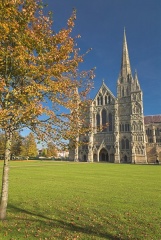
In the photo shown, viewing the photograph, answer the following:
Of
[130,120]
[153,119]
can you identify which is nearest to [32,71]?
[130,120]

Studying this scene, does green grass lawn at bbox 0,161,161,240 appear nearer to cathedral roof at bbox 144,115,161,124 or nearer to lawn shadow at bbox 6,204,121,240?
lawn shadow at bbox 6,204,121,240

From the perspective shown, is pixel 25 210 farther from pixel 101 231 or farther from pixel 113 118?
pixel 113 118

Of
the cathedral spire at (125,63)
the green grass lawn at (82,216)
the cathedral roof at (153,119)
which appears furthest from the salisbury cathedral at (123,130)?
the green grass lawn at (82,216)

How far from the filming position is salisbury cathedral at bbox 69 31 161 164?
66375mm

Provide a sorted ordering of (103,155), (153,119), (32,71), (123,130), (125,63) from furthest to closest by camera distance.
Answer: (125,63)
(153,119)
(103,155)
(123,130)
(32,71)

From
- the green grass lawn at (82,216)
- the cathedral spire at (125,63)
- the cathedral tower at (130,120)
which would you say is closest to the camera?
the green grass lawn at (82,216)

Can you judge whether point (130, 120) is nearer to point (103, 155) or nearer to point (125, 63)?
point (103, 155)

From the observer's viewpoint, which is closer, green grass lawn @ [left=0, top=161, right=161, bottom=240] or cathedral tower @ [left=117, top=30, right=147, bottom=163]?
green grass lawn @ [left=0, top=161, right=161, bottom=240]

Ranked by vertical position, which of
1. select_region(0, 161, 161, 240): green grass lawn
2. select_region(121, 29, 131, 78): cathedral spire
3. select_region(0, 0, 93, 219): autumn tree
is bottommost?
select_region(0, 161, 161, 240): green grass lawn

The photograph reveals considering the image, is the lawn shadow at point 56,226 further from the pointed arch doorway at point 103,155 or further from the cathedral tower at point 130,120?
the pointed arch doorway at point 103,155

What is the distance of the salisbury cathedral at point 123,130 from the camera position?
6638 cm

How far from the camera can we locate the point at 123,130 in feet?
227

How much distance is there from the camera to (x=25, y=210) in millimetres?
8445

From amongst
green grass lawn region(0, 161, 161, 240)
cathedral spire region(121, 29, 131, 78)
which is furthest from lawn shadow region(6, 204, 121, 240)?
cathedral spire region(121, 29, 131, 78)
